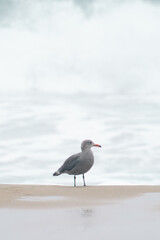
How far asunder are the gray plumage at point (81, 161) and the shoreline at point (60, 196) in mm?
2349

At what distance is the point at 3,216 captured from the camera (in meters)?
7.36

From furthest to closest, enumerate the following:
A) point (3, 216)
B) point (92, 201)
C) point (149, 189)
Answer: point (149, 189) < point (92, 201) < point (3, 216)

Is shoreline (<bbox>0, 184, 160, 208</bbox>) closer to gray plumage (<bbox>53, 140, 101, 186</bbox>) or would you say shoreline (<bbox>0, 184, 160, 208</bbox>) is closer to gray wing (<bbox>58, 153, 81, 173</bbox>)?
gray plumage (<bbox>53, 140, 101, 186</bbox>)

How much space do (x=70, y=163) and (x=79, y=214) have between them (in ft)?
22.2

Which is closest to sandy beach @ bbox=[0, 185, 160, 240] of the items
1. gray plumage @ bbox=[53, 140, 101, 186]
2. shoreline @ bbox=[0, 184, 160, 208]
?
shoreline @ bbox=[0, 184, 160, 208]

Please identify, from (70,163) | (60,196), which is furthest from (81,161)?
(60,196)

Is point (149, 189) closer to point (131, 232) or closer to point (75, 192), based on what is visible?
point (75, 192)

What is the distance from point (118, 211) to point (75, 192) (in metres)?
2.98

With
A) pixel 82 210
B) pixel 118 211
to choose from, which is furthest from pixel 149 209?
pixel 82 210

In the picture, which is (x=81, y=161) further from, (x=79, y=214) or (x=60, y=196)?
(x=79, y=214)

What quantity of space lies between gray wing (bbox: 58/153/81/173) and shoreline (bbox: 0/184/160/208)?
255cm

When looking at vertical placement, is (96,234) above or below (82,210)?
below

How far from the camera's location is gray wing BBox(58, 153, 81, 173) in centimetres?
1395

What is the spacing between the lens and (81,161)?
45.3 ft
